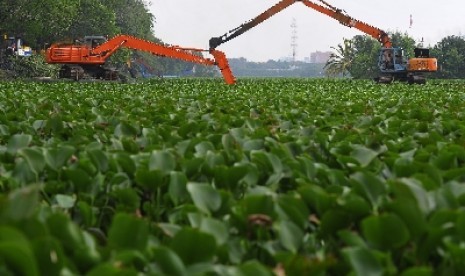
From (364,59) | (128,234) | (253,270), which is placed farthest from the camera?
(364,59)

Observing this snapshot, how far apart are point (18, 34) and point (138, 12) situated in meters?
31.8

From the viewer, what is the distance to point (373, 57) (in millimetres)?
60688

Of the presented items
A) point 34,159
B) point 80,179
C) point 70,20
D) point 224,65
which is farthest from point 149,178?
point 70,20

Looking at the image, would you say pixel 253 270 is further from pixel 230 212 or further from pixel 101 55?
pixel 101 55

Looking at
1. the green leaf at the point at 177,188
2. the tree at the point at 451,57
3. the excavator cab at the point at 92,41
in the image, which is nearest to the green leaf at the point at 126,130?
the green leaf at the point at 177,188

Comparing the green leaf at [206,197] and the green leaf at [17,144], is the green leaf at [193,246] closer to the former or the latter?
the green leaf at [206,197]

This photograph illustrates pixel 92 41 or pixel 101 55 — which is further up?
pixel 92 41

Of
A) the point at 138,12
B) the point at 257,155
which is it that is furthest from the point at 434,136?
the point at 138,12

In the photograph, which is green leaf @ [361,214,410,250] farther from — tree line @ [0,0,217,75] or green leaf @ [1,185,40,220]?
tree line @ [0,0,217,75]

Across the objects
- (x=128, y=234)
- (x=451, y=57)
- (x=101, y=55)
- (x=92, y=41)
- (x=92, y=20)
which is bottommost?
(x=451, y=57)

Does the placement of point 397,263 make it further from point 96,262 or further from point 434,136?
point 434,136

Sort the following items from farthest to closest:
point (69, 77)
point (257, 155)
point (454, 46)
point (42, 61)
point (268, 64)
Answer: point (268, 64) < point (454, 46) < point (42, 61) < point (69, 77) < point (257, 155)

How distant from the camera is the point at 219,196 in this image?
69.5 inches

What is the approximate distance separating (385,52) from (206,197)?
89.7ft
